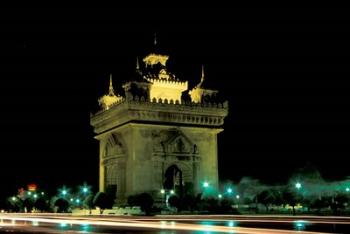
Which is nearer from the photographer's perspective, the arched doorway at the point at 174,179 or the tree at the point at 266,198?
the tree at the point at 266,198

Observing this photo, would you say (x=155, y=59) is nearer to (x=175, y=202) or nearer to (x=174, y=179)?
(x=174, y=179)

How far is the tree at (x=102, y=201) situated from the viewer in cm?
5497

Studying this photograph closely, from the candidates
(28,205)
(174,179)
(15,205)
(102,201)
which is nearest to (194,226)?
(102,201)

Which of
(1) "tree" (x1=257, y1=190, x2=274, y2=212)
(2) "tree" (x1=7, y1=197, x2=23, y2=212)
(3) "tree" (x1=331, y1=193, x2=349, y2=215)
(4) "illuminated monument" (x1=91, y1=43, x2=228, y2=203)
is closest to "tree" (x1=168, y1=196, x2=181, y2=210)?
(4) "illuminated monument" (x1=91, y1=43, x2=228, y2=203)

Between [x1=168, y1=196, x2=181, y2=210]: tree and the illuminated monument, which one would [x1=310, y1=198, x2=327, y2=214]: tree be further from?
the illuminated monument

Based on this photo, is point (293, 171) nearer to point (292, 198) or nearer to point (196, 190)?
point (196, 190)

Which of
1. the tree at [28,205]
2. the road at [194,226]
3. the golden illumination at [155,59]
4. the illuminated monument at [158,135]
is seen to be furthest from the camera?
the tree at [28,205]

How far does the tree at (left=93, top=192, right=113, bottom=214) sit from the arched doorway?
7.20 meters

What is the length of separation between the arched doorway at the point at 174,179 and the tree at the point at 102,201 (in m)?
7.20

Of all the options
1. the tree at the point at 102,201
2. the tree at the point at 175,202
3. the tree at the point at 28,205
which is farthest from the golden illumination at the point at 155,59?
the tree at the point at 28,205

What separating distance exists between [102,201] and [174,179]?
907cm

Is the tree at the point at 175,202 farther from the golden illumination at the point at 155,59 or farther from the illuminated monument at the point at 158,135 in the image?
the golden illumination at the point at 155,59

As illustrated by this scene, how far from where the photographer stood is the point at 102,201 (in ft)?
181

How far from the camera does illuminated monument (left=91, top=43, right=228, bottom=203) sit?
58.5m
